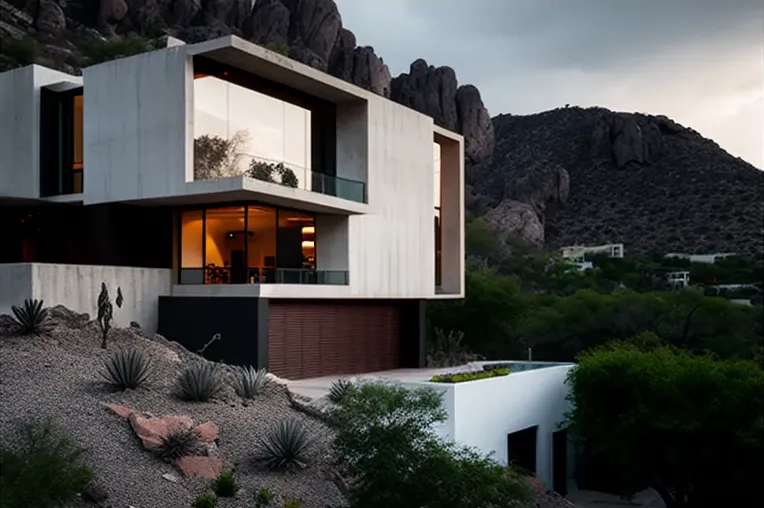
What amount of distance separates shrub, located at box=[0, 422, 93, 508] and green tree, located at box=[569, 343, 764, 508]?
49.3 ft

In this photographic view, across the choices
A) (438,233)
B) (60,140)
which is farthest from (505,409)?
(60,140)

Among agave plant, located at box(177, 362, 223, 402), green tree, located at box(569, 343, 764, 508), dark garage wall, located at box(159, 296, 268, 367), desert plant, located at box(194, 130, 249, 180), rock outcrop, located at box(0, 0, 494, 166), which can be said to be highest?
rock outcrop, located at box(0, 0, 494, 166)

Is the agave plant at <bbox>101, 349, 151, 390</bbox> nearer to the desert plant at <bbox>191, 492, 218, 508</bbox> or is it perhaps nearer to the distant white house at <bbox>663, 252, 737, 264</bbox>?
the desert plant at <bbox>191, 492, 218, 508</bbox>

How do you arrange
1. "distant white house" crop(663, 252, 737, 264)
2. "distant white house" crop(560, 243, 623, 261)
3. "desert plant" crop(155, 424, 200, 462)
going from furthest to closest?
1. "distant white house" crop(560, 243, 623, 261)
2. "distant white house" crop(663, 252, 737, 264)
3. "desert plant" crop(155, 424, 200, 462)

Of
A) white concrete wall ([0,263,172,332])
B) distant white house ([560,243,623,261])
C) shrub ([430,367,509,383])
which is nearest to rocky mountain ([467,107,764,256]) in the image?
distant white house ([560,243,623,261])

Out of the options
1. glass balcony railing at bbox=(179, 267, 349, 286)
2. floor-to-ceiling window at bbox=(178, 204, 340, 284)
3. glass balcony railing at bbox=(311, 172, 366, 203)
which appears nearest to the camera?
glass balcony railing at bbox=(179, 267, 349, 286)

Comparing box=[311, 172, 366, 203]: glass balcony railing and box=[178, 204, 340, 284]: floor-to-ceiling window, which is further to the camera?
box=[311, 172, 366, 203]: glass balcony railing

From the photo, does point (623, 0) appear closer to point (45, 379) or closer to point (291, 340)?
point (291, 340)

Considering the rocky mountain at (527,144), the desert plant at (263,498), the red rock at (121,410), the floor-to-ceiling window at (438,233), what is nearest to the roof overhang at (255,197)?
the red rock at (121,410)

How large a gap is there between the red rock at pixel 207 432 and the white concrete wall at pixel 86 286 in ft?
23.5

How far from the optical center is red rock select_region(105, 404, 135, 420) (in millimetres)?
14289

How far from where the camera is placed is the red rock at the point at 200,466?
517 inches

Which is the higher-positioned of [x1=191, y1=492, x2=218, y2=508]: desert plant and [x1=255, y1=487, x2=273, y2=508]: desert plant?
[x1=191, y1=492, x2=218, y2=508]: desert plant

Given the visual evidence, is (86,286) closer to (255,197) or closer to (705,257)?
(255,197)
